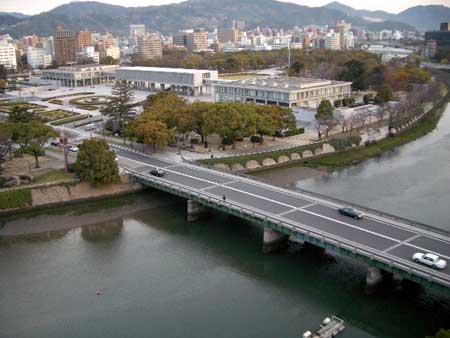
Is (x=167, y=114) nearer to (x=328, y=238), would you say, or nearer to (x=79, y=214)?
(x=79, y=214)

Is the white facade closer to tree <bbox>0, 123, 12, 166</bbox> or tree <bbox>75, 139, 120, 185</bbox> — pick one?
tree <bbox>0, 123, 12, 166</bbox>

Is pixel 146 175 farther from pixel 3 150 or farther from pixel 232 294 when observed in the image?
pixel 232 294

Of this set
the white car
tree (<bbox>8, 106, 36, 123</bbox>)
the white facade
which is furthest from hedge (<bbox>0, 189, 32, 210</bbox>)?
the white facade

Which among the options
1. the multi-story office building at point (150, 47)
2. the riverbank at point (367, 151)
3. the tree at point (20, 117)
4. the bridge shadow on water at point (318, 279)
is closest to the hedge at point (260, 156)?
the riverbank at point (367, 151)

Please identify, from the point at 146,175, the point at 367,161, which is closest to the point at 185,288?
the point at 146,175

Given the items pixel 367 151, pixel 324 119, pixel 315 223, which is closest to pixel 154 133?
pixel 324 119

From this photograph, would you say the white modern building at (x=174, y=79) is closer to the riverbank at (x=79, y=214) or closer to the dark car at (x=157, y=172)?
the dark car at (x=157, y=172)
